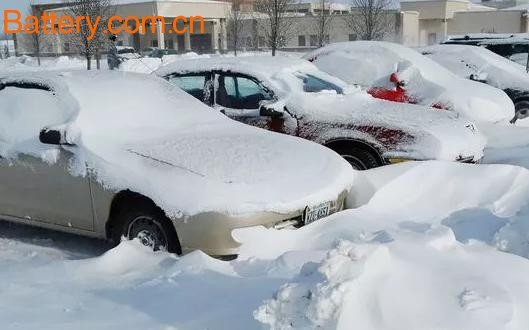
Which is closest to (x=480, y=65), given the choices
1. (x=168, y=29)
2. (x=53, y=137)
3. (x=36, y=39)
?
(x=53, y=137)

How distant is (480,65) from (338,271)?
420 inches

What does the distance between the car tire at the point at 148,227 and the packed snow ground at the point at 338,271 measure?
97 mm

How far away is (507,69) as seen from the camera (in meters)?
12.2

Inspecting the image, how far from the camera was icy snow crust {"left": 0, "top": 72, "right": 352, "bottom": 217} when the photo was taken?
434 cm

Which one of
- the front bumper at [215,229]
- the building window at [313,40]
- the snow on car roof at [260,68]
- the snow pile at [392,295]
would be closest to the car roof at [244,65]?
the snow on car roof at [260,68]

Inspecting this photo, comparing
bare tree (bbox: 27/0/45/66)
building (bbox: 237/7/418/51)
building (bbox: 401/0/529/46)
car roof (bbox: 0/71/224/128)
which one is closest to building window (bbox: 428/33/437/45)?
building (bbox: 401/0/529/46)

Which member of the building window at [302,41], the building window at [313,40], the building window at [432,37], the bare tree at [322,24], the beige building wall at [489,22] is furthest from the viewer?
the building window at [432,37]

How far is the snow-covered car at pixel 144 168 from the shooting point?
4.31 metres

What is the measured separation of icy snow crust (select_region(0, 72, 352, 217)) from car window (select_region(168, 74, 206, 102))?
1127mm

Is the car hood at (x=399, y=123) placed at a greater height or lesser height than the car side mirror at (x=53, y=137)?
lesser

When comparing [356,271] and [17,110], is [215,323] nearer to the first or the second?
[356,271]

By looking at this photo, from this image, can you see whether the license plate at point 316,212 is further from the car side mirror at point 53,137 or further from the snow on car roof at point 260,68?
the snow on car roof at point 260,68

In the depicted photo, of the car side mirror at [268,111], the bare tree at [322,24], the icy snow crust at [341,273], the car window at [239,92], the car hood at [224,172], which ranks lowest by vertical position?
the icy snow crust at [341,273]

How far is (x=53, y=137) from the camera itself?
4832 mm
